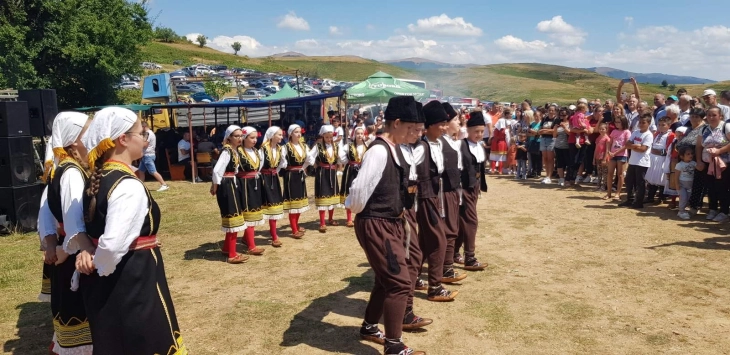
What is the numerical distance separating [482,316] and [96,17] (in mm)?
25706

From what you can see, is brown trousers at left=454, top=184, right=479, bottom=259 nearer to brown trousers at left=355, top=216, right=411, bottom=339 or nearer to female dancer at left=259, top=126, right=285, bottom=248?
brown trousers at left=355, top=216, right=411, bottom=339

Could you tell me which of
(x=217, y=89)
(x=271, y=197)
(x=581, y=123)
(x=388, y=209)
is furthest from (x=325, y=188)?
(x=217, y=89)

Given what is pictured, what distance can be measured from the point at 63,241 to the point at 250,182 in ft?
13.1

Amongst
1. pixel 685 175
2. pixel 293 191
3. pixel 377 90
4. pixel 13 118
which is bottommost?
pixel 293 191

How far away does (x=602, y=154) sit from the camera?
11.6 meters

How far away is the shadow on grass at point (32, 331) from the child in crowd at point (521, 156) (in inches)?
452

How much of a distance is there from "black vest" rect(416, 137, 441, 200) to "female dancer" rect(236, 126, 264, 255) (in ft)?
9.99

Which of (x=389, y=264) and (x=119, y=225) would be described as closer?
(x=119, y=225)

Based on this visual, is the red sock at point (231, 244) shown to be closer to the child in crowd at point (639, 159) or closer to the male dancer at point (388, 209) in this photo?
the male dancer at point (388, 209)

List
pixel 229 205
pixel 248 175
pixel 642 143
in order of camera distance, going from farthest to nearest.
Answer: pixel 642 143 → pixel 248 175 → pixel 229 205

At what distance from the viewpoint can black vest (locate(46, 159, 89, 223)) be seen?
335 cm

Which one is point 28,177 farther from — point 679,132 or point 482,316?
point 679,132

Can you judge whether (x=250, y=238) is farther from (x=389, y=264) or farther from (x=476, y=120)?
(x=389, y=264)

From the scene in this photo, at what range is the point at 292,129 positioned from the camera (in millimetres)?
8266
